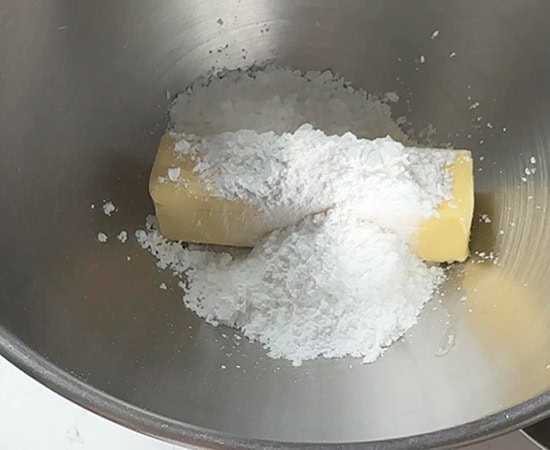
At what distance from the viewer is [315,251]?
39.9 inches

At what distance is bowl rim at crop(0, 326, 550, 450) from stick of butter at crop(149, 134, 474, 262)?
341 millimetres

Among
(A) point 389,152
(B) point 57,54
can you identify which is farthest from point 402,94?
(B) point 57,54

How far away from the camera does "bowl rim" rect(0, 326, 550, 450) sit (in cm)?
65

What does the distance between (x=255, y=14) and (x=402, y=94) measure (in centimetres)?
24

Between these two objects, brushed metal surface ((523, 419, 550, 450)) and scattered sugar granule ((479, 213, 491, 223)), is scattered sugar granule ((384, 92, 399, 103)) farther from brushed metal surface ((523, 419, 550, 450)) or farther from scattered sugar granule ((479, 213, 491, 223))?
brushed metal surface ((523, 419, 550, 450))

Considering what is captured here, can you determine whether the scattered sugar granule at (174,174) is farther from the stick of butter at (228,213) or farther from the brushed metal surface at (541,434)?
the brushed metal surface at (541,434)

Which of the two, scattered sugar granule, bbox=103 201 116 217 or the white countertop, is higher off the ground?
scattered sugar granule, bbox=103 201 116 217

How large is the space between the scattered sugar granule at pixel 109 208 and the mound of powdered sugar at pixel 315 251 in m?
0.05

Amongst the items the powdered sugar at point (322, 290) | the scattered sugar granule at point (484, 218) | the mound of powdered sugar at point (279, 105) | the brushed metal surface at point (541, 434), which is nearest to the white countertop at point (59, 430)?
the brushed metal surface at point (541, 434)

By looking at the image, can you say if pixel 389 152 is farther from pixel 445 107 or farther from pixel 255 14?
pixel 255 14

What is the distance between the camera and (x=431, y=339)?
0.97 m

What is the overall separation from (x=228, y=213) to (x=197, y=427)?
40 centimetres

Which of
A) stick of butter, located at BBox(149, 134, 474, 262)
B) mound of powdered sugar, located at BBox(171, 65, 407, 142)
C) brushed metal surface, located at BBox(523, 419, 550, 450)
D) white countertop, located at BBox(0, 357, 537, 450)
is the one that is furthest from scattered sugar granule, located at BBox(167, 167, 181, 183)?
brushed metal surface, located at BBox(523, 419, 550, 450)

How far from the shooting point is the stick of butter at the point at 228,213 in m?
0.99
